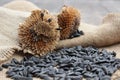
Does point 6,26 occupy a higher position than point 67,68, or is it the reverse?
point 6,26

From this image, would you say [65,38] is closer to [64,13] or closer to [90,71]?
[64,13]

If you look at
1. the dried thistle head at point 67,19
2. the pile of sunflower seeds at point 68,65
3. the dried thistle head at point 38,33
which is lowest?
the pile of sunflower seeds at point 68,65

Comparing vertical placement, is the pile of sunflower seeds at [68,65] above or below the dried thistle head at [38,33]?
below

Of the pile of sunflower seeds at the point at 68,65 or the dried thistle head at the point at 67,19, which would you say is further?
the dried thistle head at the point at 67,19

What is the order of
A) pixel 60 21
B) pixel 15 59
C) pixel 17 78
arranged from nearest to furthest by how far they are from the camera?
pixel 17 78
pixel 15 59
pixel 60 21

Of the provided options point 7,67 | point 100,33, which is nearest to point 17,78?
point 7,67

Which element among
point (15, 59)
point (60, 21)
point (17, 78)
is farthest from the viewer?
point (60, 21)
